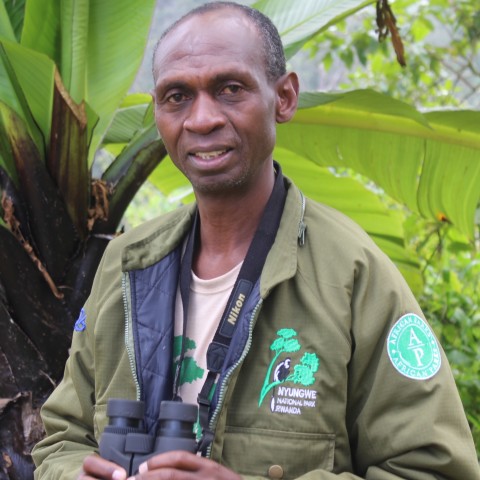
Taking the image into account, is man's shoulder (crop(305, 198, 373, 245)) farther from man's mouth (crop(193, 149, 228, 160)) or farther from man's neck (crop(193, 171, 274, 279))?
man's mouth (crop(193, 149, 228, 160))

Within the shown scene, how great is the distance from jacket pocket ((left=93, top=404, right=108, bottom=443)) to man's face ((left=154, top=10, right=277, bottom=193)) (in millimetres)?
615

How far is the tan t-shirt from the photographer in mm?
2275

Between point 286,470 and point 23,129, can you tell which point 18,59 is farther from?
point 286,470

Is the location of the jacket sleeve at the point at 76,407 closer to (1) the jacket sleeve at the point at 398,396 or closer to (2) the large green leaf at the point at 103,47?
(1) the jacket sleeve at the point at 398,396

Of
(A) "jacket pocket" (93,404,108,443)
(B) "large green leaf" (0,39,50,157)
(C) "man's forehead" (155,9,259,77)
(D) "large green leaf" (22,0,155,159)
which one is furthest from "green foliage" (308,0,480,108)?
(A) "jacket pocket" (93,404,108,443)

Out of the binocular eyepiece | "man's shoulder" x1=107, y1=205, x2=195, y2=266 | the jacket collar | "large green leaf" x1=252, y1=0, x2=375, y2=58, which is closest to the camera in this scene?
the binocular eyepiece

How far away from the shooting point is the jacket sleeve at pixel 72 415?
243 centimetres

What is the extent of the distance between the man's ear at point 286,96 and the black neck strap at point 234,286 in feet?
0.48

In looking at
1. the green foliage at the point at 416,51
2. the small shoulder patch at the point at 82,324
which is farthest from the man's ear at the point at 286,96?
the green foliage at the point at 416,51

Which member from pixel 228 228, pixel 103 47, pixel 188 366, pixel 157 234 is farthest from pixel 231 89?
pixel 103 47

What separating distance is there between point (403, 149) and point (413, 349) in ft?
6.63

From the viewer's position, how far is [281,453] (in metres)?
2.12

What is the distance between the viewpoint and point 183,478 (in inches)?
74.9

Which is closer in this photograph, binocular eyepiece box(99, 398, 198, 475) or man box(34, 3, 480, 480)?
binocular eyepiece box(99, 398, 198, 475)
